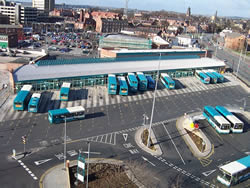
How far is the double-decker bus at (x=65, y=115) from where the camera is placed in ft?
141

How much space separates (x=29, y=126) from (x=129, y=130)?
1566 cm

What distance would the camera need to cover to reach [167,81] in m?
63.8

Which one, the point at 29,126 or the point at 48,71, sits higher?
the point at 48,71

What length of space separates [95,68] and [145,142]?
28912 mm

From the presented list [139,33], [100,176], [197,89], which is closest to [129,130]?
[100,176]

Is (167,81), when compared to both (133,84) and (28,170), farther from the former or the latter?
(28,170)

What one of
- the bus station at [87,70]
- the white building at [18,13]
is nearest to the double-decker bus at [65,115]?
the bus station at [87,70]

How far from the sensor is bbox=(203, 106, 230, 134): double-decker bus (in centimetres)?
4359

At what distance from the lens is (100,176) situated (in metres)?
30.2

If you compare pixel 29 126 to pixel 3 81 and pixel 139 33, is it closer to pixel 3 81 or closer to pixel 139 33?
pixel 3 81

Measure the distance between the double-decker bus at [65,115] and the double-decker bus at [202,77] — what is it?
3809 centimetres

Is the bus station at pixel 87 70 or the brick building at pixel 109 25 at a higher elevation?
the brick building at pixel 109 25

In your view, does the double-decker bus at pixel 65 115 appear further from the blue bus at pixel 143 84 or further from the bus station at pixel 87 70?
the blue bus at pixel 143 84

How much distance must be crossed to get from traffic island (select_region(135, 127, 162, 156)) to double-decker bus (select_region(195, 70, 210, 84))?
108 feet
